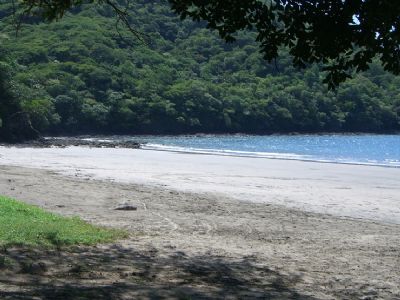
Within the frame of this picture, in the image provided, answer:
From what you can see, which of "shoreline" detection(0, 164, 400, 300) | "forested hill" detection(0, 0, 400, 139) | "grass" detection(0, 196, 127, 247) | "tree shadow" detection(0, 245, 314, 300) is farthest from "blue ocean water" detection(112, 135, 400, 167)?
"tree shadow" detection(0, 245, 314, 300)

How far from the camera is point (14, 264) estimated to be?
7637 mm

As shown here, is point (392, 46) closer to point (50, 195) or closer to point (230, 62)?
point (50, 195)

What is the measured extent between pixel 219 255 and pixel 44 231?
258 cm

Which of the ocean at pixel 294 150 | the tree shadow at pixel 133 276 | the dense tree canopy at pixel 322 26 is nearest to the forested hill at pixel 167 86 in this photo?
the ocean at pixel 294 150

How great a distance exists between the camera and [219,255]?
960 cm

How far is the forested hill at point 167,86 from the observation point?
3506 inches

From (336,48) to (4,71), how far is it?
57118 millimetres

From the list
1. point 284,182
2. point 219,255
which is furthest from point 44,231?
point 284,182

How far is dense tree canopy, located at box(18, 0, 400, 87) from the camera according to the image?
6227 mm

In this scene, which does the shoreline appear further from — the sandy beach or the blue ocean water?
the blue ocean water

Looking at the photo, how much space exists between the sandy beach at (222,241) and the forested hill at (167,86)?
51264 millimetres

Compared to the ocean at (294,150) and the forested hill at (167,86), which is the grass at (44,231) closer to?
the ocean at (294,150)

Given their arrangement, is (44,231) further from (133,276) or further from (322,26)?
(322,26)

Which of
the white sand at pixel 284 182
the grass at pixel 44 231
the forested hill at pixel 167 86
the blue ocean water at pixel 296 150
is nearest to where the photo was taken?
the grass at pixel 44 231
